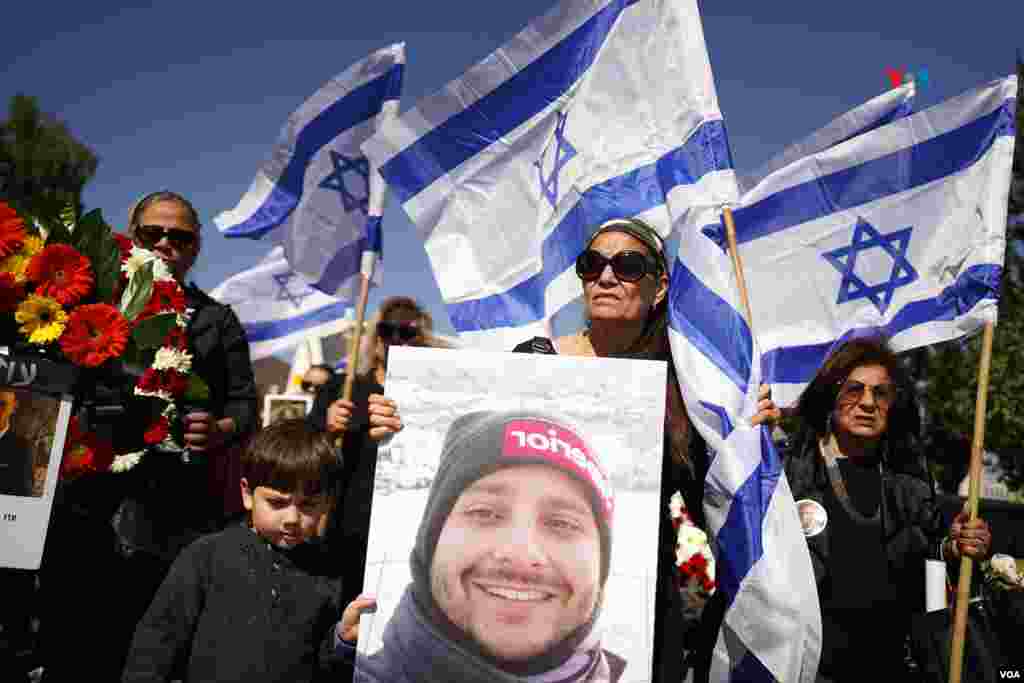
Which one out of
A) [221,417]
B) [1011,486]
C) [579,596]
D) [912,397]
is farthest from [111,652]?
[1011,486]

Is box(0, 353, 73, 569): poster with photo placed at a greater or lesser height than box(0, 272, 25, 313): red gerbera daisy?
lesser

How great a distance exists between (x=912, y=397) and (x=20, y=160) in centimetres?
3127

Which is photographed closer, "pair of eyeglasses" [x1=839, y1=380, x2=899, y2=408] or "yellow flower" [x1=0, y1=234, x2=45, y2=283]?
"yellow flower" [x1=0, y1=234, x2=45, y2=283]

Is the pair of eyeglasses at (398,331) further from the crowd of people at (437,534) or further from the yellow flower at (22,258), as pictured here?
the yellow flower at (22,258)

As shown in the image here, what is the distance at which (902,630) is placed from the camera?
3381 millimetres

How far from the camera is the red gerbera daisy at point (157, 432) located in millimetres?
3004

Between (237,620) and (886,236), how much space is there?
3390 millimetres

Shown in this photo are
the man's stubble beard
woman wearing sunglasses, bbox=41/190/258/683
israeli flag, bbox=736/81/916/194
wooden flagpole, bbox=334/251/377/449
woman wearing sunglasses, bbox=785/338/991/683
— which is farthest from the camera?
israeli flag, bbox=736/81/916/194

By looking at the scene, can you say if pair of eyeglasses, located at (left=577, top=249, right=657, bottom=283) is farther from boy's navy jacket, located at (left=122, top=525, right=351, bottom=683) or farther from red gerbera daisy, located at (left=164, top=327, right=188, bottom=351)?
red gerbera daisy, located at (left=164, top=327, right=188, bottom=351)

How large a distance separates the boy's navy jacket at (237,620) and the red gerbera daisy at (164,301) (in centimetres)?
78

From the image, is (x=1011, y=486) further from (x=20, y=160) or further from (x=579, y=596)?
(x=20, y=160)

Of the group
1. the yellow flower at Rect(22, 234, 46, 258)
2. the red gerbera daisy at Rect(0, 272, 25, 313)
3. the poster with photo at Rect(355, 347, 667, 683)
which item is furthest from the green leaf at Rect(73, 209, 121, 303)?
the poster with photo at Rect(355, 347, 667, 683)

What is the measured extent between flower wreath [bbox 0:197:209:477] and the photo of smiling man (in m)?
1.16

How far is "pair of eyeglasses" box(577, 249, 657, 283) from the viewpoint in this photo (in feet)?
9.34
